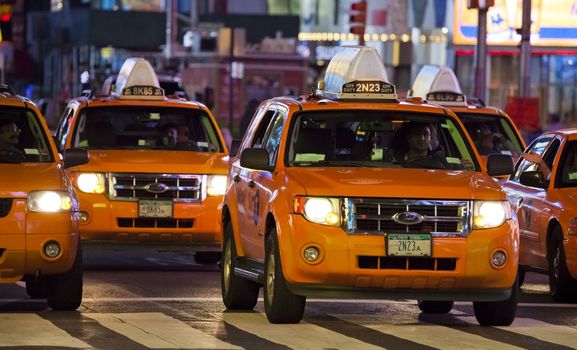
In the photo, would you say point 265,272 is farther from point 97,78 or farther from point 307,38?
point 307,38

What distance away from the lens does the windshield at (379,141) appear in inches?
558

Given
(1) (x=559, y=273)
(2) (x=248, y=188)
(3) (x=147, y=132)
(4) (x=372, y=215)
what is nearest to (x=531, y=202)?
(1) (x=559, y=273)

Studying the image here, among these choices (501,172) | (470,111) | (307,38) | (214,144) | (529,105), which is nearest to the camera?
(501,172)

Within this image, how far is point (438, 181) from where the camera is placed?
44.4ft

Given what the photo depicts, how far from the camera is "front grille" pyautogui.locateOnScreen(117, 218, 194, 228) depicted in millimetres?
18228

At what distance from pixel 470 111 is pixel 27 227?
386 inches

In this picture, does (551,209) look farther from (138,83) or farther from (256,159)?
(138,83)

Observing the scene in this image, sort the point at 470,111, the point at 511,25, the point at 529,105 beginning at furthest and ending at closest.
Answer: the point at 511,25 < the point at 529,105 < the point at 470,111

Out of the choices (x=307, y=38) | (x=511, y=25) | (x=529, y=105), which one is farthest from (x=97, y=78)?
(x=529, y=105)

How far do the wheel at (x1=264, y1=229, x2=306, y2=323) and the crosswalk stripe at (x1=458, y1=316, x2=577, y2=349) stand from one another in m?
1.56

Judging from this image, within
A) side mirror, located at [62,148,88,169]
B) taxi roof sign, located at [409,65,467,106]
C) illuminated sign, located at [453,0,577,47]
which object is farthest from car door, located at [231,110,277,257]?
illuminated sign, located at [453,0,577,47]

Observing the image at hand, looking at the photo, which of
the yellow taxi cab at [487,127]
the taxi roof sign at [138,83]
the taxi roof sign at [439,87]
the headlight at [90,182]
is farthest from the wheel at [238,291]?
the taxi roof sign at [439,87]

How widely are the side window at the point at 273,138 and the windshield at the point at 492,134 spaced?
7.35 metres

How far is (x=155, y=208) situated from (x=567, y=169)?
4113mm
